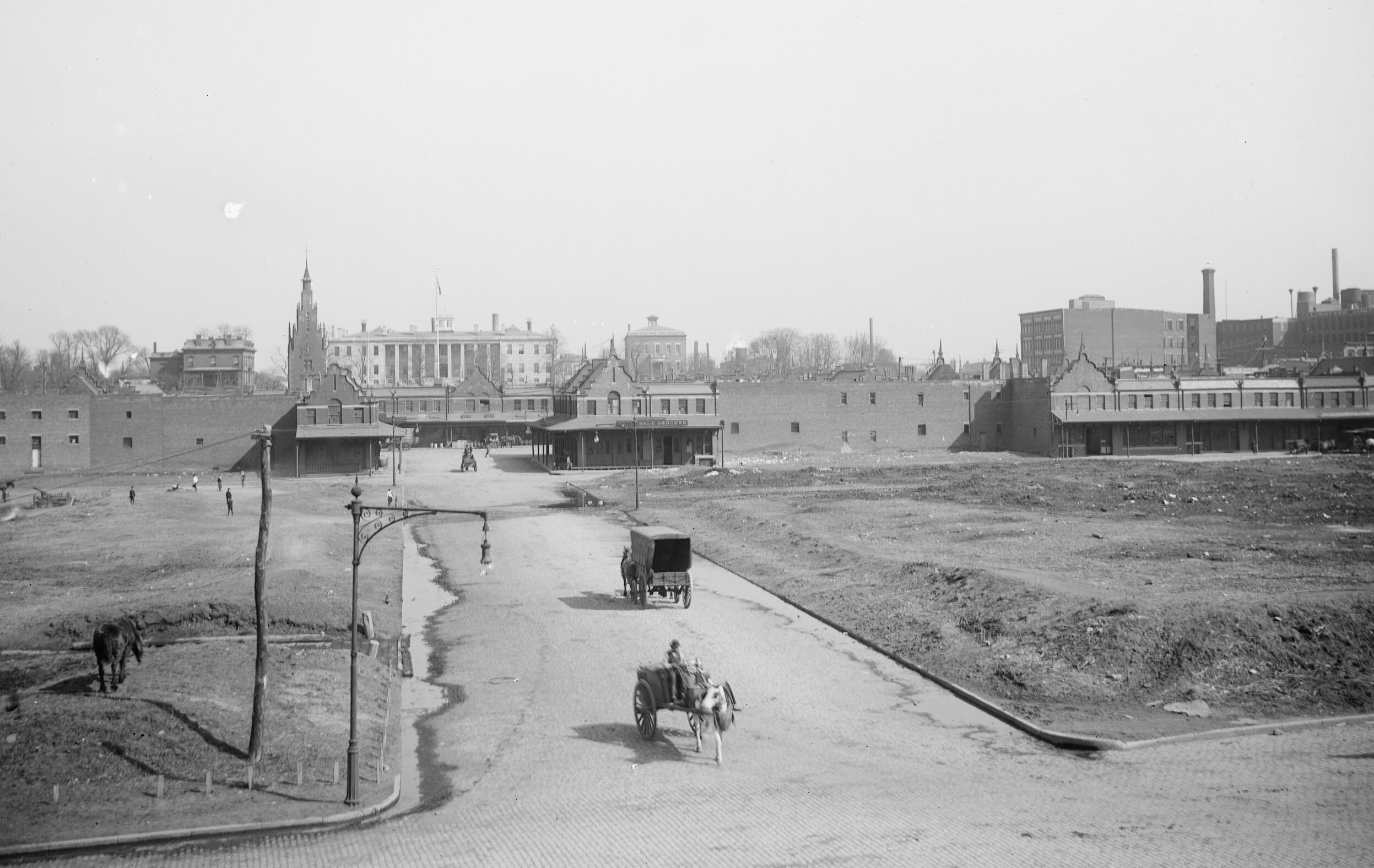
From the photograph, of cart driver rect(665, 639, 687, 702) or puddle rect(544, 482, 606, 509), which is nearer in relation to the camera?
cart driver rect(665, 639, 687, 702)

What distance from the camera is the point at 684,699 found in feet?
65.7

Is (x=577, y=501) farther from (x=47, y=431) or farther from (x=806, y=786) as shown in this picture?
(x=47, y=431)

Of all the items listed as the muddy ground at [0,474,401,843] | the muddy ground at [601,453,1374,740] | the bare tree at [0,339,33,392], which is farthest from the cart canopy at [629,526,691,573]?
the bare tree at [0,339,33,392]

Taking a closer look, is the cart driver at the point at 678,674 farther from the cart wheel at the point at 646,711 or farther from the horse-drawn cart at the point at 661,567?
the horse-drawn cart at the point at 661,567

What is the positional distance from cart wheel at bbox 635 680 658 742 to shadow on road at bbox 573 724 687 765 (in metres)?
0.12

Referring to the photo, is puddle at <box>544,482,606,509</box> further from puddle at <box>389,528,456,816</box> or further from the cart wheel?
the cart wheel

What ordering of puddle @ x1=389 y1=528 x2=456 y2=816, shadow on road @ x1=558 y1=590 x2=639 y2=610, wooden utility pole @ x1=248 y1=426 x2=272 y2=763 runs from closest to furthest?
1. wooden utility pole @ x1=248 y1=426 x2=272 y2=763
2. puddle @ x1=389 y1=528 x2=456 y2=816
3. shadow on road @ x1=558 y1=590 x2=639 y2=610

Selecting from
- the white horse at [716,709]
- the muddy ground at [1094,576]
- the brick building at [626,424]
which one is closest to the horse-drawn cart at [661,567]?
the muddy ground at [1094,576]

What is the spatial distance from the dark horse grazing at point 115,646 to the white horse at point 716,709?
1072cm

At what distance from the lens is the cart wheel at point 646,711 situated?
66.4 ft

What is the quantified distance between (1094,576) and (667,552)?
1310 centimetres

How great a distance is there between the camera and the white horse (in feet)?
62.5

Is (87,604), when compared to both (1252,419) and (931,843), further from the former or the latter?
(1252,419)

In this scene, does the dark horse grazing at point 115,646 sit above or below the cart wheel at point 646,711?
above
